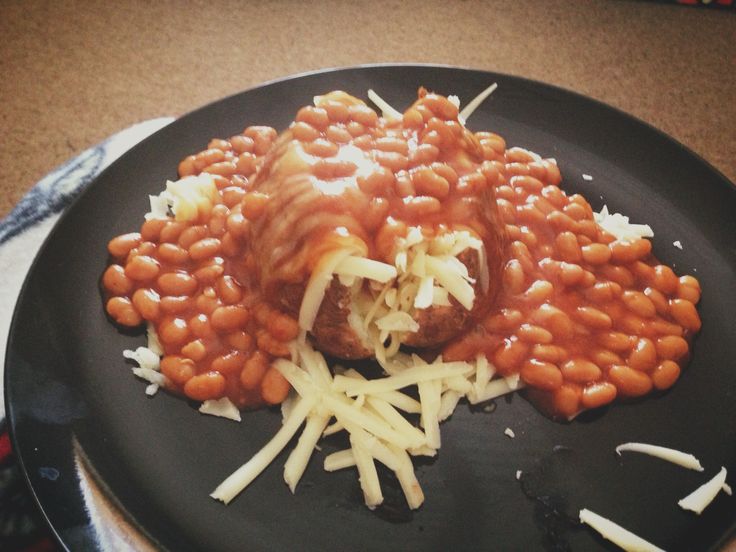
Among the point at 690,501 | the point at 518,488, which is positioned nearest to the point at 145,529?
the point at 518,488

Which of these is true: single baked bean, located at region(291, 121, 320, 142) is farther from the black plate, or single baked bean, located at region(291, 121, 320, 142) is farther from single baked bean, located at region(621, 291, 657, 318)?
single baked bean, located at region(621, 291, 657, 318)

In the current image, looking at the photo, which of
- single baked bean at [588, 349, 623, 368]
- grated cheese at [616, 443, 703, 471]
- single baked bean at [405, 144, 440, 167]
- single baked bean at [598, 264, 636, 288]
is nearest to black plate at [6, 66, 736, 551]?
grated cheese at [616, 443, 703, 471]

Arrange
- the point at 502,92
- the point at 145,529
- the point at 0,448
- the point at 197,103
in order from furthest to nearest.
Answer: the point at 197,103 < the point at 502,92 < the point at 0,448 < the point at 145,529

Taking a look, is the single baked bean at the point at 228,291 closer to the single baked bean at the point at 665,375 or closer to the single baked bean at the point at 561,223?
the single baked bean at the point at 561,223

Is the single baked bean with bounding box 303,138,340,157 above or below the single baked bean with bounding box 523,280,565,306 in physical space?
above

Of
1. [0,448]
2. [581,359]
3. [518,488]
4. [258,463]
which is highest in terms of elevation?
[581,359]

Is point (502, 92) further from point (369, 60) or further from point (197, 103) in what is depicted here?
point (197, 103)
